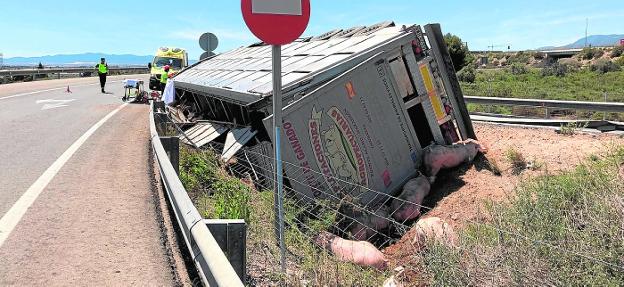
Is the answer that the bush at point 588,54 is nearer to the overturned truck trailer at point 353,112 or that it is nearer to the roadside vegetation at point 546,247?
the overturned truck trailer at point 353,112

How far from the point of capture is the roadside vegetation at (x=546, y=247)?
3.77 m

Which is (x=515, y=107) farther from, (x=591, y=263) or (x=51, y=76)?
(x=51, y=76)

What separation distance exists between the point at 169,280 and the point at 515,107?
16.1 metres

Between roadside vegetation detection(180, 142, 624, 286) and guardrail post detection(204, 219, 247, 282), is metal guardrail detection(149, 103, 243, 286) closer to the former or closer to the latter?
guardrail post detection(204, 219, 247, 282)

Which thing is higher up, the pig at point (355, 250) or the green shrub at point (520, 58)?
the green shrub at point (520, 58)

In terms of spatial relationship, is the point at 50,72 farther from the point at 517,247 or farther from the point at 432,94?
the point at 517,247

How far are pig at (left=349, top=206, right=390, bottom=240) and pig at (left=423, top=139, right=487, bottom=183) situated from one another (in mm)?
1444

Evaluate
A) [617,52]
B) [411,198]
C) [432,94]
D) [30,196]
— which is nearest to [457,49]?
[617,52]

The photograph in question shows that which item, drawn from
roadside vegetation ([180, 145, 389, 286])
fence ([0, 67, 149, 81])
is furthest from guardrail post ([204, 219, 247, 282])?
fence ([0, 67, 149, 81])

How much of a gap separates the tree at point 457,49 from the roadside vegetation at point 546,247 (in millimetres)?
45796

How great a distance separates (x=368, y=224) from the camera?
794 cm

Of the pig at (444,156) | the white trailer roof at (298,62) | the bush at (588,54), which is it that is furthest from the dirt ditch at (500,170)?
the bush at (588,54)

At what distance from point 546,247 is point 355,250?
7.80ft

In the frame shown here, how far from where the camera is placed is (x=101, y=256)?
4648mm
